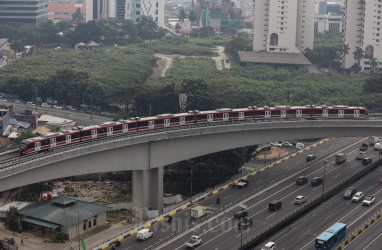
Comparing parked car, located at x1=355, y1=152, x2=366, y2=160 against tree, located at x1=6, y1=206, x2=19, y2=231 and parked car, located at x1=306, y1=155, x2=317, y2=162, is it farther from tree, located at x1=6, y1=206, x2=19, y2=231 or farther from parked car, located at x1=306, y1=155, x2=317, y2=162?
tree, located at x1=6, y1=206, x2=19, y2=231

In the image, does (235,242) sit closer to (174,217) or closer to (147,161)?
(174,217)

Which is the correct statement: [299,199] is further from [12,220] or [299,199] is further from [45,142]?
[12,220]

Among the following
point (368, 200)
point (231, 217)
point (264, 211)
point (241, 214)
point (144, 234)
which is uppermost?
point (368, 200)

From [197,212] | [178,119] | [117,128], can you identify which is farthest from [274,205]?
[117,128]

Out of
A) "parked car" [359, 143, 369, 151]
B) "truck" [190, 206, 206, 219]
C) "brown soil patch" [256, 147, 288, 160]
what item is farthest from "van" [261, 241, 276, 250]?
"parked car" [359, 143, 369, 151]

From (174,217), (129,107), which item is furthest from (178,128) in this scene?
(129,107)
